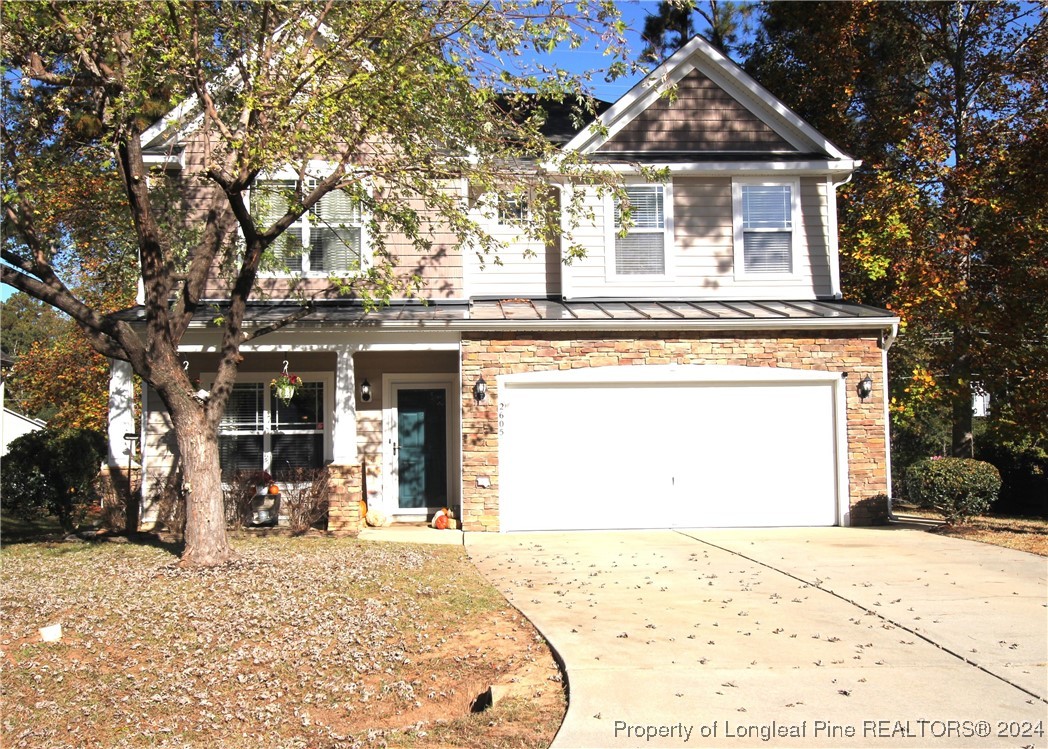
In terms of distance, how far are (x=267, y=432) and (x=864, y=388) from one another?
925cm

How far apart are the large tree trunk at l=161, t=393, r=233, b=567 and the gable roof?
26.4ft

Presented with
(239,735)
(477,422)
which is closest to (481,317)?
(477,422)

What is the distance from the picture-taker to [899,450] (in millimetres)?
23391

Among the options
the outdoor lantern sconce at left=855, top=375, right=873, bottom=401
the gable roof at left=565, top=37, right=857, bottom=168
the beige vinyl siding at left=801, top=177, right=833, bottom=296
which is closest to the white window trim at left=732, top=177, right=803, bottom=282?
the beige vinyl siding at left=801, top=177, right=833, bottom=296

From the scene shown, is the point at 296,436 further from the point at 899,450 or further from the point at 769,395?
the point at 899,450

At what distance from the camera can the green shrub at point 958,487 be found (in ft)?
39.4

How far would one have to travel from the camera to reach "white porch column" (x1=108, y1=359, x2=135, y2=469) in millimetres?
12633

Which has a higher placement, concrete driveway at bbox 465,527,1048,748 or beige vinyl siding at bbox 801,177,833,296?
beige vinyl siding at bbox 801,177,833,296

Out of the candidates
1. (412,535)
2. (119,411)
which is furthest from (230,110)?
(412,535)

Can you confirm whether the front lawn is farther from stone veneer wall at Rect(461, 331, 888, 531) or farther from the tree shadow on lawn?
stone veneer wall at Rect(461, 331, 888, 531)

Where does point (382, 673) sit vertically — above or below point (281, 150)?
below

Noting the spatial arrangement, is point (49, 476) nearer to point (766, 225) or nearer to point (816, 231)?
point (766, 225)

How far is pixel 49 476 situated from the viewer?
12250 mm

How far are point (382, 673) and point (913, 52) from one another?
18.4 meters
